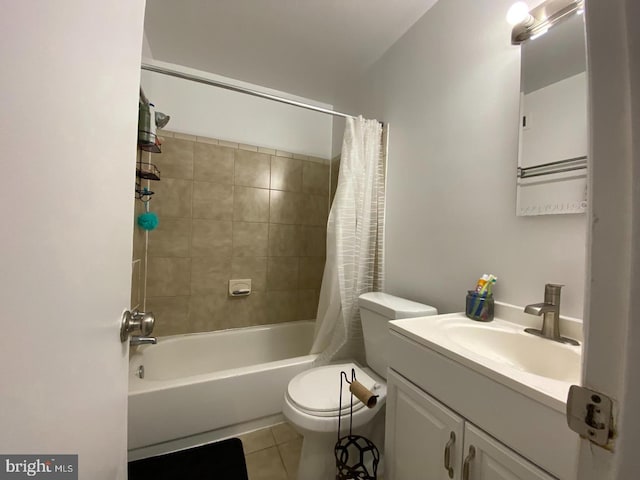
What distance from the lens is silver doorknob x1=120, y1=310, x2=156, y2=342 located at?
0.60 metres

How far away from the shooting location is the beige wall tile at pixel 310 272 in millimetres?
2371

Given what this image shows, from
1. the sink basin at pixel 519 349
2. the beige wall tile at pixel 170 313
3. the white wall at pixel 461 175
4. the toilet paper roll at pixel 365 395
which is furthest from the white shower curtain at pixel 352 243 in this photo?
the beige wall tile at pixel 170 313

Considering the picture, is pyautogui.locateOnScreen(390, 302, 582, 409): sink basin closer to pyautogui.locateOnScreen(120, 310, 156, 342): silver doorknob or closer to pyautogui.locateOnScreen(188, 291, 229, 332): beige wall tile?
pyautogui.locateOnScreen(120, 310, 156, 342): silver doorknob

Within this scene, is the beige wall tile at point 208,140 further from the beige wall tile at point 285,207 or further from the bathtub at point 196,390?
the bathtub at point 196,390

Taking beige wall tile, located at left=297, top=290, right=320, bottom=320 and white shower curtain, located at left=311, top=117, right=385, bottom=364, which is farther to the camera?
beige wall tile, located at left=297, top=290, right=320, bottom=320

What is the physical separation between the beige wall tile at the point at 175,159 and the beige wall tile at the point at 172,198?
0.17ft

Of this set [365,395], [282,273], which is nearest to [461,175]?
[365,395]

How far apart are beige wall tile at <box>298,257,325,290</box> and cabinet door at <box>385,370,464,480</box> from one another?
1453mm

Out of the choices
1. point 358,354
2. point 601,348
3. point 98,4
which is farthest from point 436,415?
point 98,4

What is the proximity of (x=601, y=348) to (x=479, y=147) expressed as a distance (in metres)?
1.10

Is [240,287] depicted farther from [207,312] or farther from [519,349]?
[519,349]

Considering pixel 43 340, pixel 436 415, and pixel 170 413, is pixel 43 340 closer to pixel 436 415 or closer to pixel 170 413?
pixel 436 415

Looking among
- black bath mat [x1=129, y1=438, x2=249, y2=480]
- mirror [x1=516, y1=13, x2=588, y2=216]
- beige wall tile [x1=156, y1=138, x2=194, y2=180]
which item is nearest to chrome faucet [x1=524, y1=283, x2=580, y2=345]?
mirror [x1=516, y1=13, x2=588, y2=216]

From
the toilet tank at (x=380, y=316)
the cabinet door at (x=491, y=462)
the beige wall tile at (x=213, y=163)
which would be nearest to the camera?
the cabinet door at (x=491, y=462)
